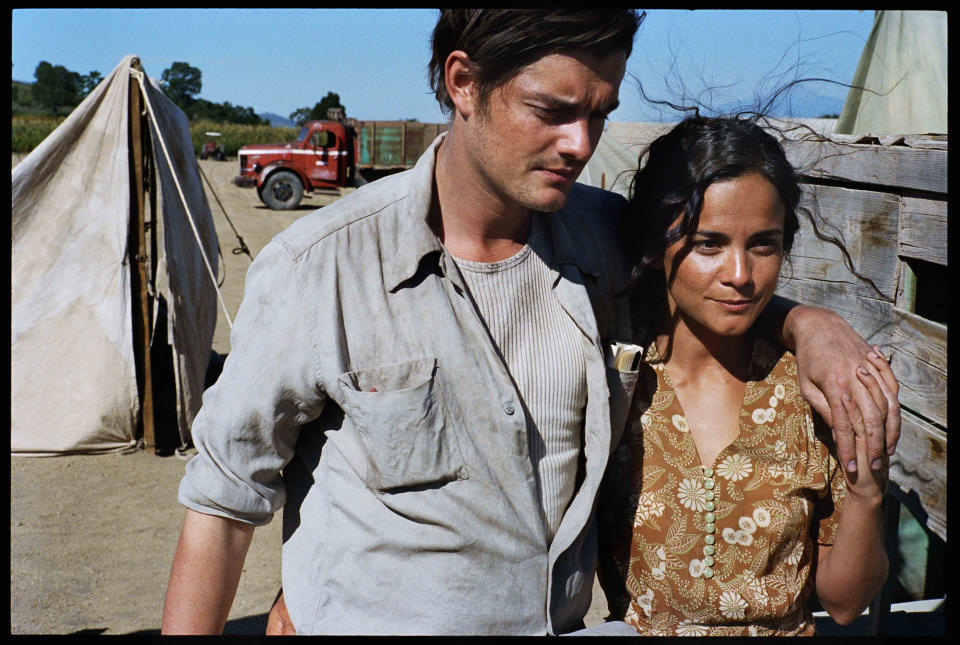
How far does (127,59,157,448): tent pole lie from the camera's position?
247 inches

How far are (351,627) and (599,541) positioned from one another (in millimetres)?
648

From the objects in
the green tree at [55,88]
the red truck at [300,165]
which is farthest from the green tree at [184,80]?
the red truck at [300,165]

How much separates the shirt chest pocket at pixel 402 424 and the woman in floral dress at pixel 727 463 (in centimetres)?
54

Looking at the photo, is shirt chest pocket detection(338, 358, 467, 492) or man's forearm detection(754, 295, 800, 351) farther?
man's forearm detection(754, 295, 800, 351)

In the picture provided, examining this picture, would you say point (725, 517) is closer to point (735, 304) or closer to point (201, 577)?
point (735, 304)

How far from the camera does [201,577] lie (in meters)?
1.71

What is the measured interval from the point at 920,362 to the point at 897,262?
300 millimetres

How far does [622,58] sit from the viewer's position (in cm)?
165

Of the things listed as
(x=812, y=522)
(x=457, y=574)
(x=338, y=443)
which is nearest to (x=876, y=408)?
(x=812, y=522)

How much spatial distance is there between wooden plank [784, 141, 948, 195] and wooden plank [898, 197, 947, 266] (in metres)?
0.05

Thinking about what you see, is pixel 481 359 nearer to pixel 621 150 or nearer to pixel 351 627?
pixel 351 627

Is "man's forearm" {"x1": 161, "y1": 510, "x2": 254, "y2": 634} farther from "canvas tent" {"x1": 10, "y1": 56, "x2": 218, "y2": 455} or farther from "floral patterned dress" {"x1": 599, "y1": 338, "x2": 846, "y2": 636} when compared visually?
"canvas tent" {"x1": 10, "y1": 56, "x2": 218, "y2": 455}

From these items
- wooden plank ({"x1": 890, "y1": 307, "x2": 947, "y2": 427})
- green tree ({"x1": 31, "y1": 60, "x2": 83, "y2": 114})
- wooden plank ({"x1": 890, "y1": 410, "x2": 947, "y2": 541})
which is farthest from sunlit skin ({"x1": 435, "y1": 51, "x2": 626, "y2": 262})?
green tree ({"x1": 31, "y1": 60, "x2": 83, "y2": 114})

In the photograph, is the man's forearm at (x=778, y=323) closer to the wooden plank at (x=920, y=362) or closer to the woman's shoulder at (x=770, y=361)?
the woman's shoulder at (x=770, y=361)
